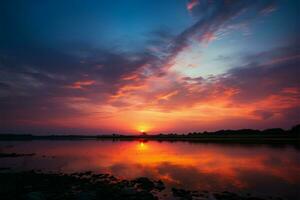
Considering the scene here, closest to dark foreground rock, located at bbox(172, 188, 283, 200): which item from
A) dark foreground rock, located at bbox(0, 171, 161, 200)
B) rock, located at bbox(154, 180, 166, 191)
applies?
rock, located at bbox(154, 180, 166, 191)

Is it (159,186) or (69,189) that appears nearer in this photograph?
(69,189)

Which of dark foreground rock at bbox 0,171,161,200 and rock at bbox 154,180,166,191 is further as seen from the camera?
rock at bbox 154,180,166,191

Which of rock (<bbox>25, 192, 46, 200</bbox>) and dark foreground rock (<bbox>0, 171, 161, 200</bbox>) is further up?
rock (<bbox>25, 192, 46, 200</bbox>)

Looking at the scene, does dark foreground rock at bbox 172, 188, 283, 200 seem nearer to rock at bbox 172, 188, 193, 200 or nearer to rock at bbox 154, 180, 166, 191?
rock at bbox 172, 188, 193, 200

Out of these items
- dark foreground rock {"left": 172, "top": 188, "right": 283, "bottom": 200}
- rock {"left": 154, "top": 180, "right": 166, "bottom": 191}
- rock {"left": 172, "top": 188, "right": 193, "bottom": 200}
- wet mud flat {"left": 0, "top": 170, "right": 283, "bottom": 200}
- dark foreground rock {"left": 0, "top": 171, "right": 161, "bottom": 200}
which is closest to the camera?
dark foreground rock {"left": 0, "top": 171, "right": 161, "bottom": 200}

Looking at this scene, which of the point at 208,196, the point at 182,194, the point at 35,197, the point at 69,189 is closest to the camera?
the point at 35,197

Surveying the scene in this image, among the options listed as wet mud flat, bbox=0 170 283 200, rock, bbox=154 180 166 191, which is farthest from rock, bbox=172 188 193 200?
rock, bbox=154 180 166 191

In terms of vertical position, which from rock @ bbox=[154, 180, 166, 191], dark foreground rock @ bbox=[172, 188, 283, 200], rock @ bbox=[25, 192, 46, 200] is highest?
rock @ bbox=[25, 192, 46, 200]

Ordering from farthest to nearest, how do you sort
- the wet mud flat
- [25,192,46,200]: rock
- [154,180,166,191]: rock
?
[154,180,166,191]: rock → the wet mud flat → [25,192,46,200]: rock

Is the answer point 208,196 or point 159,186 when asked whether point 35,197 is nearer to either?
point 159,186

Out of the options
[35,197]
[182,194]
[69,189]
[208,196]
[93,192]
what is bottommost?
[208,196]

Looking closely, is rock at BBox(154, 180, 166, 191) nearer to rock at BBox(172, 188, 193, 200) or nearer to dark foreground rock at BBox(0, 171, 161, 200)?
dark foreground rock at BBox(0, 171, 161, 200)

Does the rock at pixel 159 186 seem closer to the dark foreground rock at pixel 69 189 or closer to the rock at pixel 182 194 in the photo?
the dark foreground rock at pixel 69 189

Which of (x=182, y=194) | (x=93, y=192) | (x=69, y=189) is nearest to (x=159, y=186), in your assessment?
(x=182, y=194)
